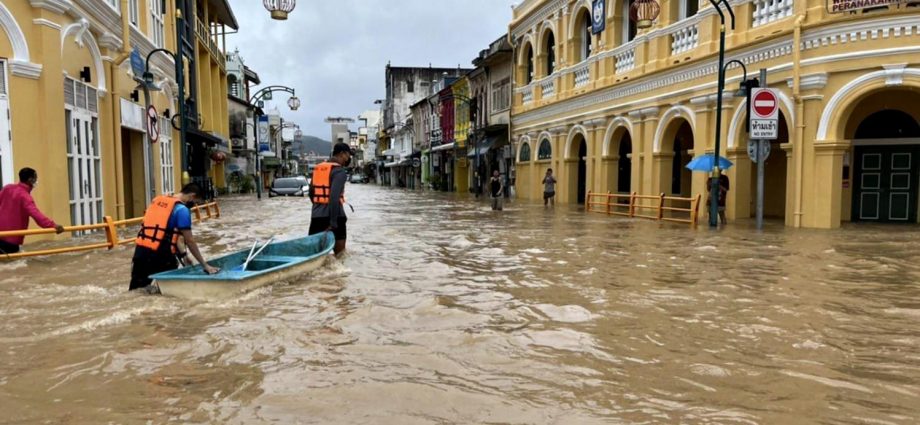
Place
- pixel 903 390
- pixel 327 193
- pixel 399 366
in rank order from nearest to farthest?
1. pixel 903 390
2. pixel 399 366
3. pixel 327 193

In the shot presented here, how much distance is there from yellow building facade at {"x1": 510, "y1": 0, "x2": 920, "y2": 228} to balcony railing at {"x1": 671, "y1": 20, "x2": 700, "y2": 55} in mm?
50

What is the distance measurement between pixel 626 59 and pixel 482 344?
18.3m

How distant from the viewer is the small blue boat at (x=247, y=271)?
6.88 meters

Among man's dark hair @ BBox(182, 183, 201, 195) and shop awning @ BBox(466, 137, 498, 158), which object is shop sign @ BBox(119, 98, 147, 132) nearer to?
man's dark hair @ BBox(182, 183, 201, 195)

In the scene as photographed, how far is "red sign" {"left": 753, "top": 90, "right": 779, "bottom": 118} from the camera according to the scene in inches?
560

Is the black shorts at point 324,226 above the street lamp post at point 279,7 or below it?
below

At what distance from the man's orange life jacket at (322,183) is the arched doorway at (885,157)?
45.6 feet

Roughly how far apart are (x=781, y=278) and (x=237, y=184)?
45.7 metres

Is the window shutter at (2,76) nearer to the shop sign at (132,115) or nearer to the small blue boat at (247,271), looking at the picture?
Answer: the shop sign at (132,115)

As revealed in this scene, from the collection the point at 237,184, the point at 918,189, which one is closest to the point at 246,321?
the point at 918,189

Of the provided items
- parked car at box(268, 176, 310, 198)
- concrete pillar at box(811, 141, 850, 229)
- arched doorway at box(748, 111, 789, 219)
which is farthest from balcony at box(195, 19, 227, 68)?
concrete pillar at box(811, 141, 850, 229)

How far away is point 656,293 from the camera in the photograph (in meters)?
8.01

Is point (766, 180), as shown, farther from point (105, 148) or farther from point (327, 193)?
point (105, 148)

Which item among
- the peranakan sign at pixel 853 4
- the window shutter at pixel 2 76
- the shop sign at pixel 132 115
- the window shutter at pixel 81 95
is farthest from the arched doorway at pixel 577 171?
the window shutter at pixel 2 76
